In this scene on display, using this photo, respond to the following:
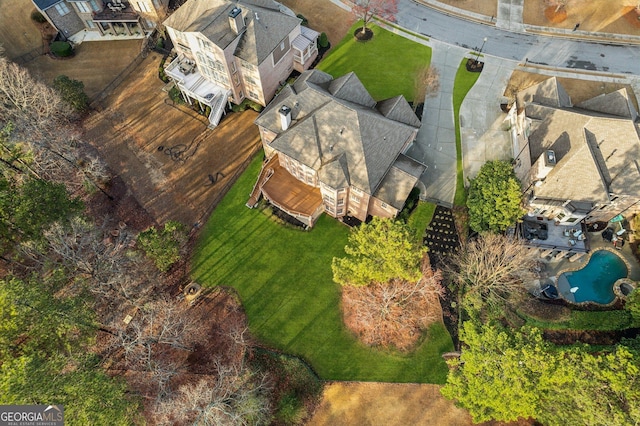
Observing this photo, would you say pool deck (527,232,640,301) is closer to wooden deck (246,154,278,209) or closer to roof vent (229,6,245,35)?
wooden deck (246,154,278,209)

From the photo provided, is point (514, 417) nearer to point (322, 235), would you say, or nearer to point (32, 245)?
point (322, 235)

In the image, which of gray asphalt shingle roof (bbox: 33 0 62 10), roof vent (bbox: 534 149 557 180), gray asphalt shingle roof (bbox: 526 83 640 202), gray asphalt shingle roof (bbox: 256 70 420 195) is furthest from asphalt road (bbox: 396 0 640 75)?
gray asphalt shingle roof (bbox: 33 0 62 10)

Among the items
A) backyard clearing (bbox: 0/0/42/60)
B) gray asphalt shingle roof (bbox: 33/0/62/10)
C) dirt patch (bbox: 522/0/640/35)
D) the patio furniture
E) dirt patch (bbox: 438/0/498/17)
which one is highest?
gray asphalt shingle roof (bbox: 33/0/62/10)

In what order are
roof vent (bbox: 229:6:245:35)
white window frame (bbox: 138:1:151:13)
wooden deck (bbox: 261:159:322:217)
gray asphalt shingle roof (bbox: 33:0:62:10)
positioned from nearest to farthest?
wooden deck (bbox: 261:159:322:217)
roof vent (bbox: 229:6:245:35)
gray asphalt shingle roof (bbox: 33:0:62:10)
white window frame (bbox: 138:1:151:13)

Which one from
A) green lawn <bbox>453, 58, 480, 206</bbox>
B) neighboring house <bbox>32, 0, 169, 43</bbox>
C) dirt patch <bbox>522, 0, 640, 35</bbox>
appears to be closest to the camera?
green lawn <bbox>453, 58, 480, 206</bbox>

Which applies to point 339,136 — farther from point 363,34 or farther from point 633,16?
point 633,16
